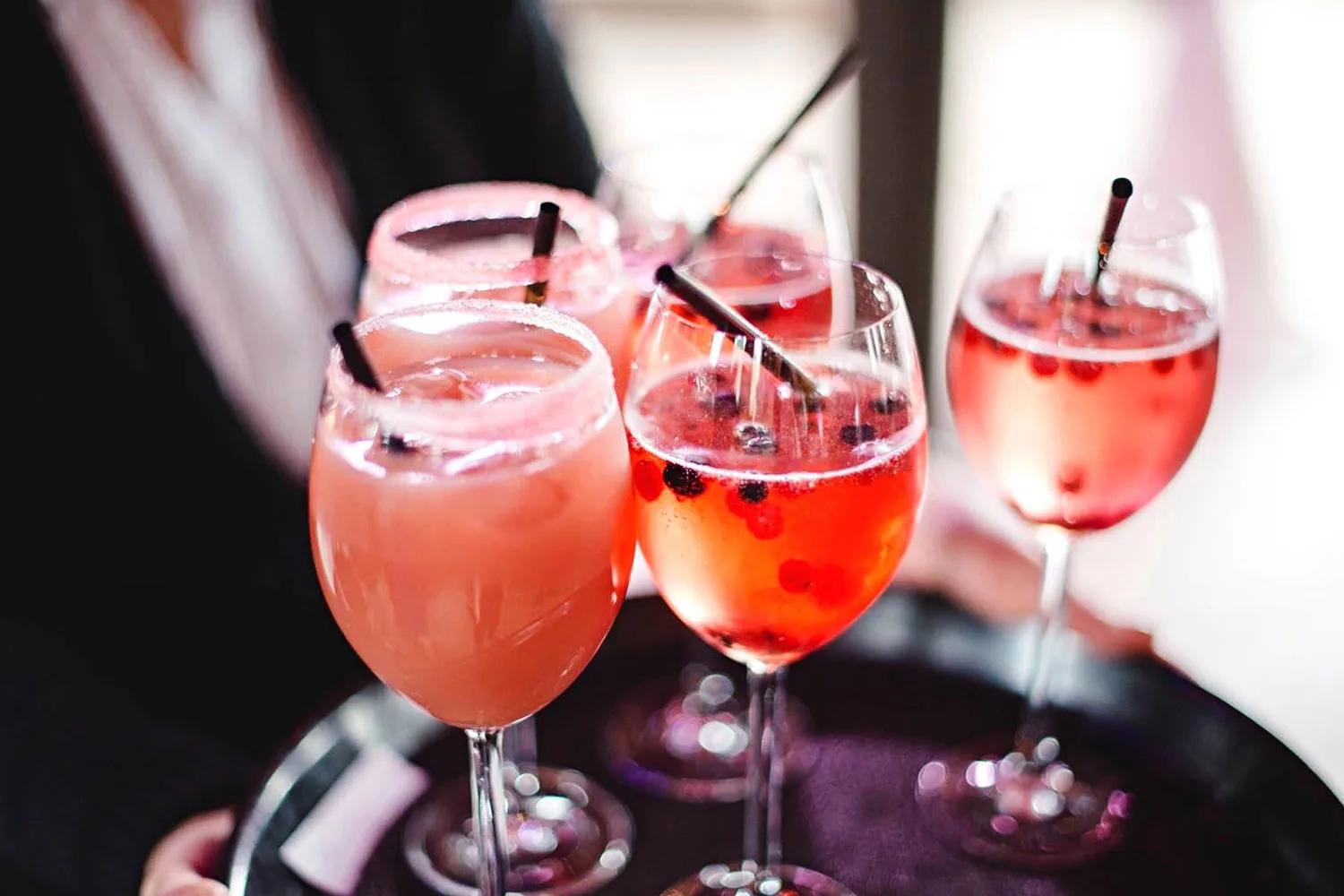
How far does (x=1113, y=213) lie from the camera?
958 millimetres

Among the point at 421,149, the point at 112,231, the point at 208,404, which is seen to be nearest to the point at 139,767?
the point at 208,404

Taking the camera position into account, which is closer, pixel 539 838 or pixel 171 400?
pixel 539 838

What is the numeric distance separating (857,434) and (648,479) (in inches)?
5.5

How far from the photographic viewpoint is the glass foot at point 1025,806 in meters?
1.04

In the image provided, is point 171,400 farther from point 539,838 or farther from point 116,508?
point 539,838

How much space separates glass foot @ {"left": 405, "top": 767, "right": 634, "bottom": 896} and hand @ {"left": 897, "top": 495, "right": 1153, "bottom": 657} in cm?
38

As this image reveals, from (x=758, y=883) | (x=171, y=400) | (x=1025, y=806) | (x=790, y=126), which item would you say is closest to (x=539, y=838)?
(x=758, y=883)

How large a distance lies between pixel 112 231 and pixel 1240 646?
205cm

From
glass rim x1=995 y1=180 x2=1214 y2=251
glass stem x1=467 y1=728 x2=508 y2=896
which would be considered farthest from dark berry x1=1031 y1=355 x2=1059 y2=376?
glass stem x1=467 y1=728 x2=508 y2=896

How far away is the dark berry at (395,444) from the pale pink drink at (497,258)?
0.25 m

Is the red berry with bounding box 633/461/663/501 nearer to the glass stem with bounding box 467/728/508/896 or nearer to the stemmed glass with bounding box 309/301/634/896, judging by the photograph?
the stemmed glass with bounding box 309/301/634/896

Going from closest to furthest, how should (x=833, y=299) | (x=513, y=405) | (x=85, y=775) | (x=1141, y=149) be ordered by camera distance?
(x=513, y=405) → (x=833, y=299) → (x=85, y=775) → (x=1141, y=149)

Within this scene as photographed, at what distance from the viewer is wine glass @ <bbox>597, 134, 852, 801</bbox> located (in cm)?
117

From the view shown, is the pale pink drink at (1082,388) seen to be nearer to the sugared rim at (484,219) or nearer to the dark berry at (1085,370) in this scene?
the dark berry at (1085,370)
